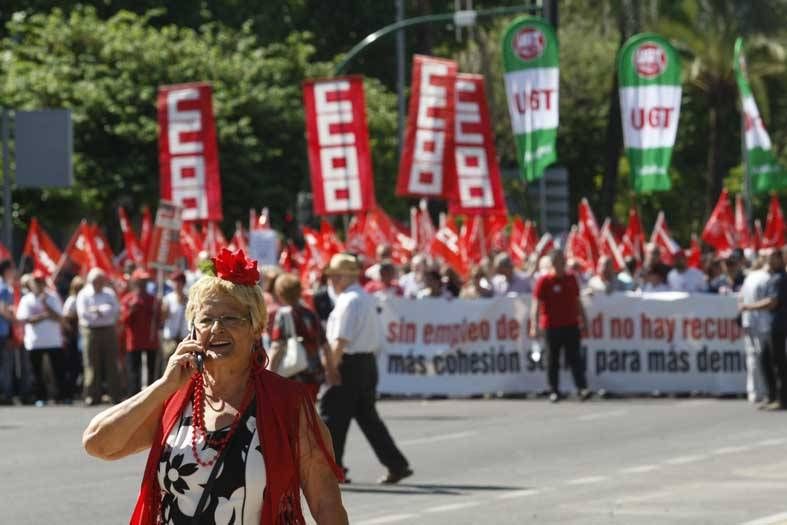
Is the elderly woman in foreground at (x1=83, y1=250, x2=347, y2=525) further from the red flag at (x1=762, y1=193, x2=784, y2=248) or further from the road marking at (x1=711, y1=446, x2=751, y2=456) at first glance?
the red flag at (x1=762, y1=193, x2=784, y2=248)

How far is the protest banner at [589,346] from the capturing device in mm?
24188

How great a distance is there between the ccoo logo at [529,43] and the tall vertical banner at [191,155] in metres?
4.36

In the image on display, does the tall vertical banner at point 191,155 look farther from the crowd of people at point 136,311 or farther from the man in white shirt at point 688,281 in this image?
the man in white shirt at point 688,281

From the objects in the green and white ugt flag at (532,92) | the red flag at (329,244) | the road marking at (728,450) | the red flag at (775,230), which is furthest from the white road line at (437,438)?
the red flag at (775,230)

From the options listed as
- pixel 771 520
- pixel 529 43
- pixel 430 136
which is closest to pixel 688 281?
pixel 529 43

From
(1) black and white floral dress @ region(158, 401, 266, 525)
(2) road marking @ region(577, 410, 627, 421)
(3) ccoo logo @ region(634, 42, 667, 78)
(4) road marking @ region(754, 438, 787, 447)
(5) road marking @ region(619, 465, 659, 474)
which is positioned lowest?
(2) road marking @ region(577, 410, 627, 421)

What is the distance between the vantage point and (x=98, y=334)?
2445 cm

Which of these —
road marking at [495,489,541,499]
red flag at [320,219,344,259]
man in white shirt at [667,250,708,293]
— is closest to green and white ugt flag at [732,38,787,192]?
red flag at [320,219,344,259]

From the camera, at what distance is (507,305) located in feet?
81.6

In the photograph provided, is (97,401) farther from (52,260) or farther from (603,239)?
(603,239)

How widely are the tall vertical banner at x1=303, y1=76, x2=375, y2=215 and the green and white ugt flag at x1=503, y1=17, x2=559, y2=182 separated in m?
2.12

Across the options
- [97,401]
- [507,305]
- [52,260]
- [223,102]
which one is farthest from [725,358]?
[223,102]

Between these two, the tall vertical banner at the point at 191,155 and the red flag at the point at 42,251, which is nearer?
the tall vertical banner at the point at 191,155

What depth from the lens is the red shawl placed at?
5320 mm
